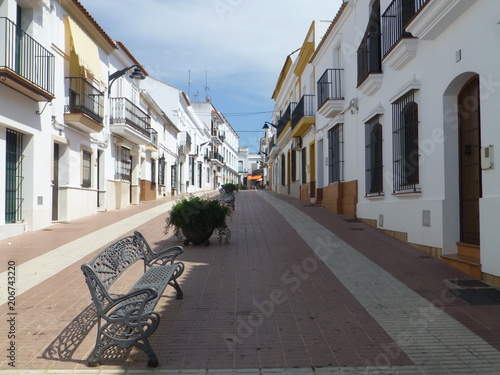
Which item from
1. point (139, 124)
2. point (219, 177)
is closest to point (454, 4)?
point (139, 124)

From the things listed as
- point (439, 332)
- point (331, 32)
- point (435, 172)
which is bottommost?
point (439, 332)

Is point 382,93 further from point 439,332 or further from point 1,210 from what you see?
point 1,210

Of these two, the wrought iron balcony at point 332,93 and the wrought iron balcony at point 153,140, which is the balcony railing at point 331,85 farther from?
the wrought iron balcony at point 153,140

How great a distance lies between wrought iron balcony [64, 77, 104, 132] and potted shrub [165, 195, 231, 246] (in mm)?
5848

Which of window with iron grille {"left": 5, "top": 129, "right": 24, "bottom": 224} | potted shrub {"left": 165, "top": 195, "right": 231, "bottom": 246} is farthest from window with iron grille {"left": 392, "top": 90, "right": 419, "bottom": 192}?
window with iron grille {"left": 5, "top": 129, "right": 24, "bottom": 224}

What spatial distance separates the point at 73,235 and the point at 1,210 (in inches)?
62.2

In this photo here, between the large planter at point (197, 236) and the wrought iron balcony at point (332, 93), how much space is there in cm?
697

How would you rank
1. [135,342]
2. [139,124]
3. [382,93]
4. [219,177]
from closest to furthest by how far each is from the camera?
1. [135,342]
2. [382,93]
3. [139,124]
4. [219,177]

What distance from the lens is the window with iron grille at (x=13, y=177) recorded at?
1038 cm

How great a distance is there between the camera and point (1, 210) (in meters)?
9.97

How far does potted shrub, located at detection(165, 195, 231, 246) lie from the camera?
28.9 ft

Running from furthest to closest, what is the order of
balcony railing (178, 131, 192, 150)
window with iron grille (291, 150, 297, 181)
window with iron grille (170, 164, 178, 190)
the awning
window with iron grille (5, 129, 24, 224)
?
balcony railing (178, 131, 192, 150) < window with iron grille (170, 164, 178, 190) < window with iron grille (291, 150, 297, 181) < the awning < window with iron grille (5, 129, 24, 224)

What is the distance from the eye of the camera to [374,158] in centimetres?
1135

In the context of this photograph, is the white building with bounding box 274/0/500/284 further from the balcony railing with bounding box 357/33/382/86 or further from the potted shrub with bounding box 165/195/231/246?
the potted shrub with bounding box 165/195/231/246
